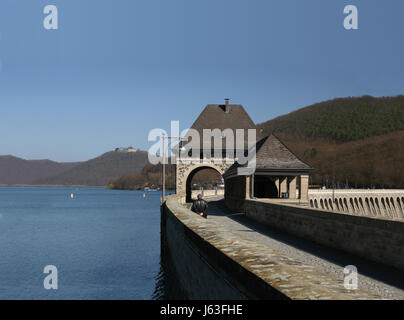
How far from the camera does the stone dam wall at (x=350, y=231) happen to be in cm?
1087

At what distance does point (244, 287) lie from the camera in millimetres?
6465

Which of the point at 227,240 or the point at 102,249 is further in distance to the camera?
the point at 102,249

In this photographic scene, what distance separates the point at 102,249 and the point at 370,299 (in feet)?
106

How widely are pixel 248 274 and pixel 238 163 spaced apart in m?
28.7

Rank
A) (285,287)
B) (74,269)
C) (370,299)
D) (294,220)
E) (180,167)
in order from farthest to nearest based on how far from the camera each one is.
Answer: (180,167), (74,269), (294,220), (285,287), (370,299)

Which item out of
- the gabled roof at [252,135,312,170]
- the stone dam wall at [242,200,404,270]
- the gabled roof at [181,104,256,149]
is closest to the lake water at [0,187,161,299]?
the stone dam wall at [242,200,404,270]

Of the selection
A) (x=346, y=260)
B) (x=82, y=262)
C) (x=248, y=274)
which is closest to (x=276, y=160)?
(x=82, y=262)

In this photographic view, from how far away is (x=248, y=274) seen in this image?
20.5 ft

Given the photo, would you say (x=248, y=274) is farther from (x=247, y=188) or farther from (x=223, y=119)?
(x=223, y=119)

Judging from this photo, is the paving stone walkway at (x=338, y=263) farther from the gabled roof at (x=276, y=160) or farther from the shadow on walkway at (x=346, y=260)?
the gabled roof at (x=276, y=160)

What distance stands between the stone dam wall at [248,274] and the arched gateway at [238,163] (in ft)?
60.7

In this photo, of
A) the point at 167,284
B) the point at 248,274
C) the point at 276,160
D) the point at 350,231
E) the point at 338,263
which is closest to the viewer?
the point at 248,274
